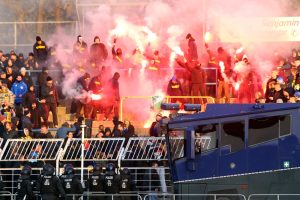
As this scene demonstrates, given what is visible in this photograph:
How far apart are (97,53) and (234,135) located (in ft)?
33.2

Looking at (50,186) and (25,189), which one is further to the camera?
(25,189)

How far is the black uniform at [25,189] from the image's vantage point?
1128 inches

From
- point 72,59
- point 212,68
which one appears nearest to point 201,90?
point 212,68

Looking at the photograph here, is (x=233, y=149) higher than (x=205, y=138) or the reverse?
the reverse

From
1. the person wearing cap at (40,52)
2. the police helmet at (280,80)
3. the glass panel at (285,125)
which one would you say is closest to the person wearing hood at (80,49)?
the person wearing cap at (40,52)

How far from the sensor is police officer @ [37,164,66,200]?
93.3 feet

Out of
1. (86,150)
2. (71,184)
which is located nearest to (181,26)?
(86,150)

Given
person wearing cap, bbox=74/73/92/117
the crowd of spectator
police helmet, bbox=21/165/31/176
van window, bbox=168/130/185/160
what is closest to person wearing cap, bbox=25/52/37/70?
the crowd of spectator

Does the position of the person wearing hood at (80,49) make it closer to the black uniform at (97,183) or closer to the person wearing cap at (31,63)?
the person wearing cap at (31,63)

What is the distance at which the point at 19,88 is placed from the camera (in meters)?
35.5

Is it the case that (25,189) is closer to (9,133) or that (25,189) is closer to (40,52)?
(9,133)

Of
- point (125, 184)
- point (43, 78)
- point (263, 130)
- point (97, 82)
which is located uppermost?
point (43, 78)

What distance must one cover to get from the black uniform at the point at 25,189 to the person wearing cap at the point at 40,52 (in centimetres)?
874

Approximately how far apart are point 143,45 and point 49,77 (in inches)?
180
